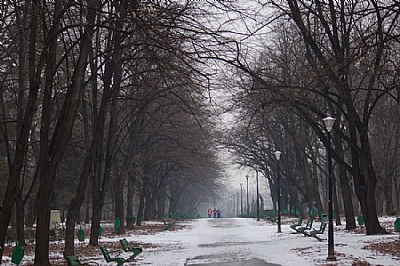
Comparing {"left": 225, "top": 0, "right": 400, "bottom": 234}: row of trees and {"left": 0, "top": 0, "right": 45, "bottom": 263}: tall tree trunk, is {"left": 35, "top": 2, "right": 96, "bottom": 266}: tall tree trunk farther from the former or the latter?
{"left": 225, "top": 0, "right": 400, "bottom": 234}: row of trees

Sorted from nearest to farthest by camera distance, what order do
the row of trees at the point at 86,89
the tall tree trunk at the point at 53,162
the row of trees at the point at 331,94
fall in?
the row of trees at the point at 86,89, the tall tree trunk at the point at 53,162, the row of trees at the point at 331,94

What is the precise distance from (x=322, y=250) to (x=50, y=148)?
9.71m

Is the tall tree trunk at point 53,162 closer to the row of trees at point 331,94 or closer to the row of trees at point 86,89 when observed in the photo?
the row of trees at point 86,89

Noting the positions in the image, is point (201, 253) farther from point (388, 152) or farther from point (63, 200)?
point (63, 200)

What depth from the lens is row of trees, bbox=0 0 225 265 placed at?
513 inches

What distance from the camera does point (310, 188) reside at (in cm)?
5078

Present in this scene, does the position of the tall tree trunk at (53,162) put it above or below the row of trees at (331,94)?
below

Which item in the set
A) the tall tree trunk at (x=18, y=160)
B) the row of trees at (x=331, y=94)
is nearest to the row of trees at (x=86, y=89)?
the tall tree trunk at (x=18, y=160)

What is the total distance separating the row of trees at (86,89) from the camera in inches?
513

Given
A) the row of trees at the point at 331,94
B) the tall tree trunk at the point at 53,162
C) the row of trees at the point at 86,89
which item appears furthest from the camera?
the row of trees at the point at 331,94

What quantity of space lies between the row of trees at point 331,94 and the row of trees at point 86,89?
3.06 metres

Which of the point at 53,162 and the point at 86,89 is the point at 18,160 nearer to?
the point at 53,162

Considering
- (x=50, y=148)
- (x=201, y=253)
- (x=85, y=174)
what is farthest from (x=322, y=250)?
(x=50, y=148)

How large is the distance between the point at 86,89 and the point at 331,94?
10.9 metres
